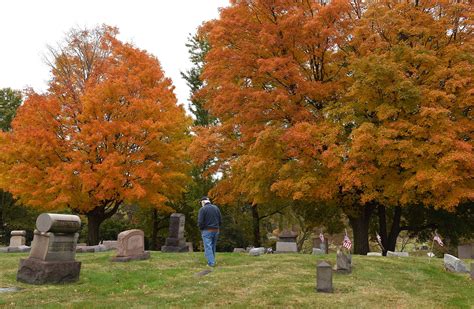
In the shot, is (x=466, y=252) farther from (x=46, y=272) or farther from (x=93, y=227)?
(x=46, y=272)

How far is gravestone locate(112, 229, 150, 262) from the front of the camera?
13688 millimetres

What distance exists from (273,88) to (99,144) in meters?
8.75

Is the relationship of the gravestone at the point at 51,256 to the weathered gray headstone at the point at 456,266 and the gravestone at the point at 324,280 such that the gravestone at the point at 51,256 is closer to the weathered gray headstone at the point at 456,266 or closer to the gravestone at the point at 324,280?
the gravestone at the point at 324,280

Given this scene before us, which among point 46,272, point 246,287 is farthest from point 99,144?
point 246,287

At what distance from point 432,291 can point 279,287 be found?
3583 millimetres

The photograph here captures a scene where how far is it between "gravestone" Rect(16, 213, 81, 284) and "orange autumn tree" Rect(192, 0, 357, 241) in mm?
7619

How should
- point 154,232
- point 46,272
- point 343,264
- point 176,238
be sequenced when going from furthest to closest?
point 154,232 → point 176,238 → point 343,264 → point 46,272

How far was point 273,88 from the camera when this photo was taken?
19.6 meters

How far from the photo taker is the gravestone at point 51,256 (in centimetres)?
988

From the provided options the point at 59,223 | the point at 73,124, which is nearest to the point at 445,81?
the point at 59,223

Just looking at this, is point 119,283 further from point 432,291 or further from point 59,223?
point 432,291

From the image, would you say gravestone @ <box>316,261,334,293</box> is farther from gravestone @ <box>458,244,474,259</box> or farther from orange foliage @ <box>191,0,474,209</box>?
gravestone @ <box>458,244,474,259</box>

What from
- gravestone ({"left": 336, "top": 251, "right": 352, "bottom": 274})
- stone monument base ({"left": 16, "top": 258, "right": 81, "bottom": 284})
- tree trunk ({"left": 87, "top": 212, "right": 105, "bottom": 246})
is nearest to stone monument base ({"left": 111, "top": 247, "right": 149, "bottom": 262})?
stone monument base ({"left": 16, "top": 258, "right": 81, "bottom": 284})

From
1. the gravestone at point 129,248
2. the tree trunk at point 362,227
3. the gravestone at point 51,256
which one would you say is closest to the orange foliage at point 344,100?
the tree trunk at point 362,227
